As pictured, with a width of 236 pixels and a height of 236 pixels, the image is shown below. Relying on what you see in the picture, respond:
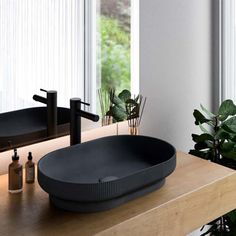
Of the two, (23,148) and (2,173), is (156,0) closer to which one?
(23,148)

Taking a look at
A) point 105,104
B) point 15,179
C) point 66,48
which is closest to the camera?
point 15,179

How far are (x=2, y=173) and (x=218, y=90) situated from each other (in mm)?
1508

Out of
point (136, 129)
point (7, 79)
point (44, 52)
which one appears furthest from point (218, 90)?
point (7, 79)

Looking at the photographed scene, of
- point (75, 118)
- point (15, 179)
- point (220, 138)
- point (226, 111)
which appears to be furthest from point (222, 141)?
point (15, 179)

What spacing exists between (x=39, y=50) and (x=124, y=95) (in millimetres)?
583

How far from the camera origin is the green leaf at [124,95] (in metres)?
2.12

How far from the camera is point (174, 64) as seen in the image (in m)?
2.33

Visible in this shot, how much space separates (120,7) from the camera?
2043 mm

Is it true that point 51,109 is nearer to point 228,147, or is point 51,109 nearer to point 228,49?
point 228,147

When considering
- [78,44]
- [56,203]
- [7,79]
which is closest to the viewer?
[56,203]

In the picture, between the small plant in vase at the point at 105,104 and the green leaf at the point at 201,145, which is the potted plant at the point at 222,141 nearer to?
the green leaf at the point at 201,145

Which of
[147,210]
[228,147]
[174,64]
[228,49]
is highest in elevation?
[228,49]

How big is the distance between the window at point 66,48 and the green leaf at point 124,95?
0.04m

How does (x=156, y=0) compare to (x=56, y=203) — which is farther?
(x=156, y=0)
